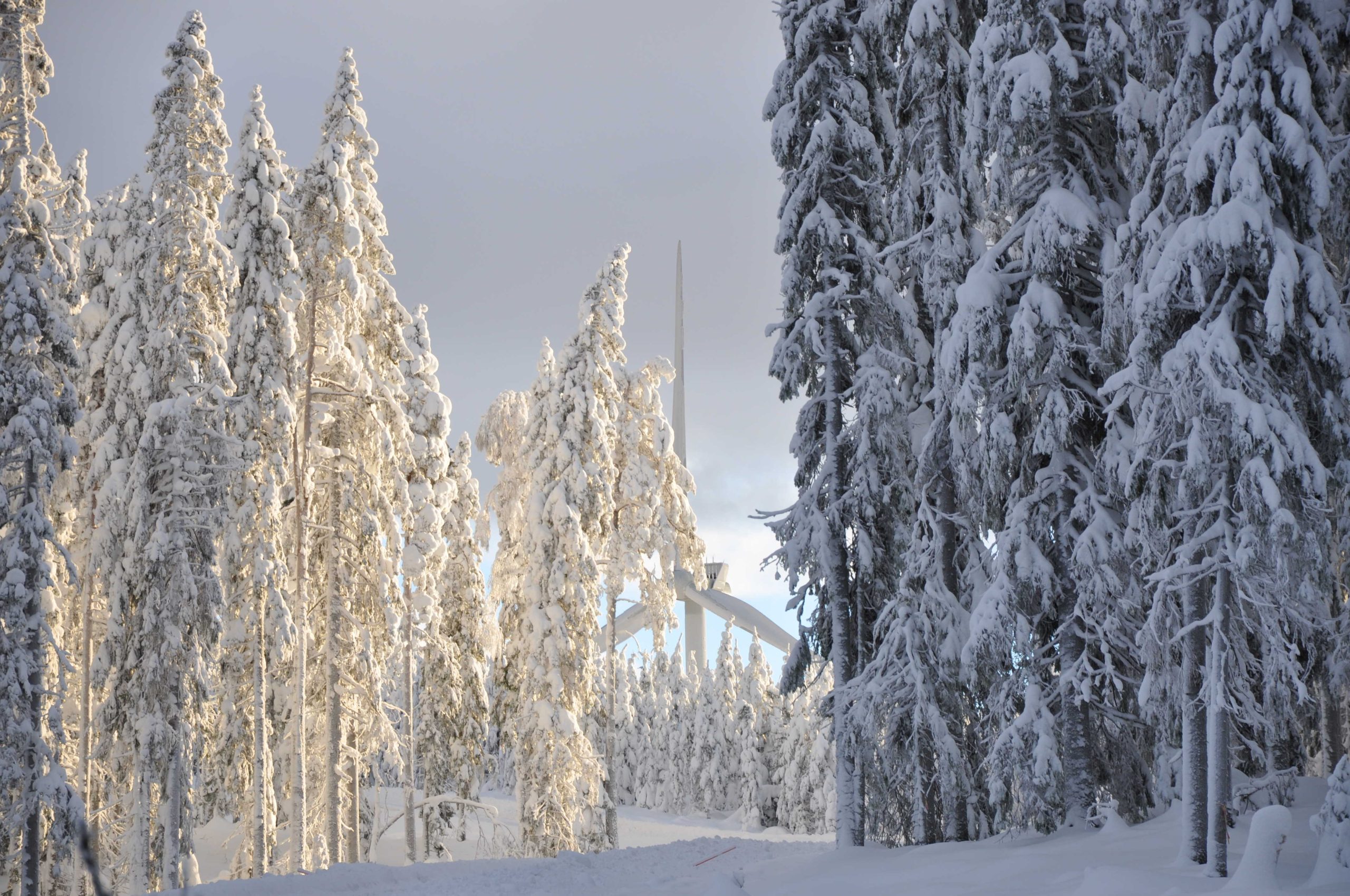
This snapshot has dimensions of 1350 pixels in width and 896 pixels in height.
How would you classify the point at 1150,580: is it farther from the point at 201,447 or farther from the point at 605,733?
the point at 605,733

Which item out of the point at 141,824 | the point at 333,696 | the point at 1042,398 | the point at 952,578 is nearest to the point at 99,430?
the point at 333,696

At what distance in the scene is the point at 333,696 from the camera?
2058 centimetres

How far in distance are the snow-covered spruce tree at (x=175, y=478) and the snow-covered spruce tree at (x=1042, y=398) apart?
13.1 metres

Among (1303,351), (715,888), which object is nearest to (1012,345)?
(1303,351)

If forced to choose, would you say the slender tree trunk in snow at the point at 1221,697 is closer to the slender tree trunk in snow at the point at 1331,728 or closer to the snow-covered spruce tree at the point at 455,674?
the slender tree trunk in snow at the point at 1331,728

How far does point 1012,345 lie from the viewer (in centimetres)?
1333

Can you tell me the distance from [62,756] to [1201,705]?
23625 millimetres

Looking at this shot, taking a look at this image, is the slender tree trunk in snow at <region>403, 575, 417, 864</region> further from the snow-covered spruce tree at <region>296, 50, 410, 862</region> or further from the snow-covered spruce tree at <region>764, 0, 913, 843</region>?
the snow-covered spruce tree at <region>764, 0, 913, 843</region>

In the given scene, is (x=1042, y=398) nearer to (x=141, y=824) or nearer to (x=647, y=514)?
(x=647, y=514)

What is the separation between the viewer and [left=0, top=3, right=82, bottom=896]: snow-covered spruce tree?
54.9 ft

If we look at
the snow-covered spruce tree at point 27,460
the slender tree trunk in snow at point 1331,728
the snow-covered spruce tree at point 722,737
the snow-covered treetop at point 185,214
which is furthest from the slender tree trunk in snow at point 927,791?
the snow-covered spruce tree at point 722,737

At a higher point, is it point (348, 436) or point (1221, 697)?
point (348, 436)

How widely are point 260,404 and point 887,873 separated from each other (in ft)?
42.7

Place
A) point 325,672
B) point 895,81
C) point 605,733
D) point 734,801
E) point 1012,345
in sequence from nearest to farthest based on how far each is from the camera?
point 1012,345 → point 895,81 → point 325,672 → point 605,733 → point 734,801
